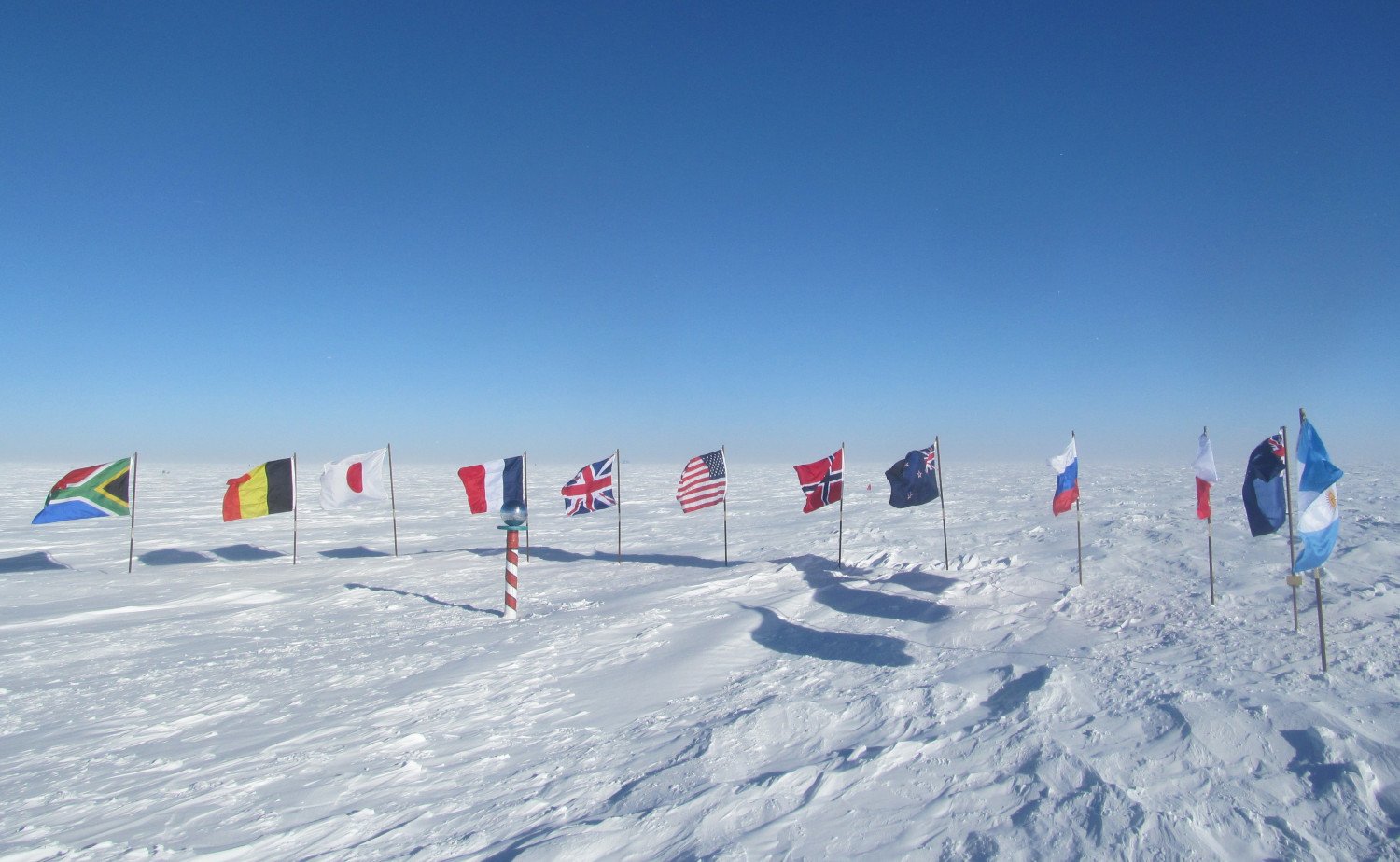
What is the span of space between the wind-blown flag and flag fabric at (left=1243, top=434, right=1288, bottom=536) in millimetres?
12023

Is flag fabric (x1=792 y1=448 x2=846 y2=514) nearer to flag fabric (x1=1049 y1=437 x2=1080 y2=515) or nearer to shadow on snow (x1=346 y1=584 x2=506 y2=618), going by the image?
flag fabric (x1=1049 y1=437 x2=1080 y2=515)

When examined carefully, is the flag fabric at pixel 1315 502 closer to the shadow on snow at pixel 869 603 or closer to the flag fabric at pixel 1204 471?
the flag fabric at pixel 1204 471

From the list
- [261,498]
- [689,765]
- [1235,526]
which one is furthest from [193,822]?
[1235,526]

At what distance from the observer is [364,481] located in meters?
18.2

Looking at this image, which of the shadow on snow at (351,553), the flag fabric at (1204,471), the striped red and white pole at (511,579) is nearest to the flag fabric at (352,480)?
the shadow on snow at (351,553)

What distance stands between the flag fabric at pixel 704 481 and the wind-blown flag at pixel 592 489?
1.92m

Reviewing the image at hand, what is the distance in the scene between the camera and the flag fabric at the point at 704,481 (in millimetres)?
16141

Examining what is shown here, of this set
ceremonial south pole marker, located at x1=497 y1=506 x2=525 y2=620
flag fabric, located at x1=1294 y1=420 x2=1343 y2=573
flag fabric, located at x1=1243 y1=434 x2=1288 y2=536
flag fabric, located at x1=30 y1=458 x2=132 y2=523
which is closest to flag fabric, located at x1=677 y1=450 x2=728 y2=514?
ceremonial south pole marker, located at x1=497 y1=506 x2=525 y2=620

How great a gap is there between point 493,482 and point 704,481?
5449 millimetres

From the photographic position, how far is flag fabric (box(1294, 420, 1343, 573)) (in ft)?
25.4

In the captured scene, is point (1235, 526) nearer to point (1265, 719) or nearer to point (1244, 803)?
point (1265, 719)

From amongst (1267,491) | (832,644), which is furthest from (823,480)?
(1267,491)

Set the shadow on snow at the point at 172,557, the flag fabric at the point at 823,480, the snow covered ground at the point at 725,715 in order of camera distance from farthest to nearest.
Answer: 1. the shadow on snow at the point at 172,557
2. the flag fabric at the point at 823,480
3. the snow covered ground at the point at 725,715

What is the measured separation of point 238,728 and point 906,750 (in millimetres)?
6506
